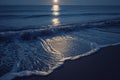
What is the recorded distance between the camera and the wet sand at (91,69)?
4.18 m

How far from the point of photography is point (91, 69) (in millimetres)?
4645

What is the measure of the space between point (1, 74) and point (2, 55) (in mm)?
1617

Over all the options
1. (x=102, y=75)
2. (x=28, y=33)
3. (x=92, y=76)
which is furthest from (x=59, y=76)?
(x=28, y=33)

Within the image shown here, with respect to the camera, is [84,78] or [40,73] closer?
[84,78]

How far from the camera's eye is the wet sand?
4176 millimetres

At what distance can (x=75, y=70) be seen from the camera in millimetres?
4625

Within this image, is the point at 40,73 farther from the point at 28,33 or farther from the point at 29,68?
the point at 28,33

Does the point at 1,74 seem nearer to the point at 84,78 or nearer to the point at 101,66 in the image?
the point at 84,78

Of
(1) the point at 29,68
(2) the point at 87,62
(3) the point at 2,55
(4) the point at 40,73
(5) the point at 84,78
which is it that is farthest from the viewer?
(3) the point at 2,55

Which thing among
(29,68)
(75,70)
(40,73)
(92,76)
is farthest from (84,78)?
(29,68)

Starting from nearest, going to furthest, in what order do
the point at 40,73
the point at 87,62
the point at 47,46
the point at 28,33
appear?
the point at 40,73 < the point at 87,62 < the point at 47,46 < the point at 28,33

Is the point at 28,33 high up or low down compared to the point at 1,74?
up

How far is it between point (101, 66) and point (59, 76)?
1451 mm

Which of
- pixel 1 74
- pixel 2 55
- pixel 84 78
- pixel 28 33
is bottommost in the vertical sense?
pixel 84 78
